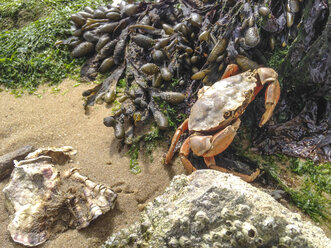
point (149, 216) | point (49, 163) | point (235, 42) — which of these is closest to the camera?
point (149, 216)

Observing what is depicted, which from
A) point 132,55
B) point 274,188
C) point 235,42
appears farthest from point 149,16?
point 274,188

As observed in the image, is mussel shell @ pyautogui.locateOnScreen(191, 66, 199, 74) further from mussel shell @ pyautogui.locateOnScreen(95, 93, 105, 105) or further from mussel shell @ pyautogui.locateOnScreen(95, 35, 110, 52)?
mussel shell @ pyautogui.locateOnScreen(95, 35, 110, 52)

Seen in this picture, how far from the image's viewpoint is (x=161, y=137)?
354 centimetres

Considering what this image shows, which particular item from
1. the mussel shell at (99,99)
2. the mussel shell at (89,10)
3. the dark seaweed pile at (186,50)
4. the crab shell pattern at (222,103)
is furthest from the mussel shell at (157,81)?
the mussel shell at (89,10)

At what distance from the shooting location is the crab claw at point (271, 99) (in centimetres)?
303

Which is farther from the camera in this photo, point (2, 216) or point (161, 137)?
point (161, 137)

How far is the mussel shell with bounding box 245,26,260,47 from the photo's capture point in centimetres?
314

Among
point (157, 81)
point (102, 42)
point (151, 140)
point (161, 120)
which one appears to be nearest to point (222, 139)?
point (161, 120)

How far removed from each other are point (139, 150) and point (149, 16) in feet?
7.54

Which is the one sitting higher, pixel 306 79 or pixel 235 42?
pixel 235 42

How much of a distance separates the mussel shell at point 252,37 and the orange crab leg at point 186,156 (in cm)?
130

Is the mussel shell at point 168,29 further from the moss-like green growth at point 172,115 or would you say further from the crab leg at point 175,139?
the crab leg at point 175,139

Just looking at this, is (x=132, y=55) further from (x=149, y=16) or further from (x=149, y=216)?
(x=149, y=216)

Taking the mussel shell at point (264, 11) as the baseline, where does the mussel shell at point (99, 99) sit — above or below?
below
